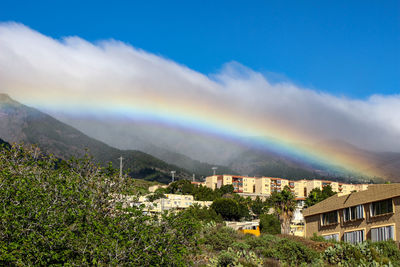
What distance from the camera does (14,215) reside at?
1919cm

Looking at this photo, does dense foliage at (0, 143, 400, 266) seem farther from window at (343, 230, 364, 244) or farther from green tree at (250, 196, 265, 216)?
green tree at (250, 196, 265, 216)

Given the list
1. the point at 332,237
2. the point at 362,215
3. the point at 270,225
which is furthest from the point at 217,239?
the point at 270,225

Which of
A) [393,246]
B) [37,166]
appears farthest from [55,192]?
[393,246]

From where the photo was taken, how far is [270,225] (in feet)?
287

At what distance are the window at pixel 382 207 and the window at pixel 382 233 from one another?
1441mm

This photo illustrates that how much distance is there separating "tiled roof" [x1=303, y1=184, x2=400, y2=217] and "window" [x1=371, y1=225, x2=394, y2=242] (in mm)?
2696

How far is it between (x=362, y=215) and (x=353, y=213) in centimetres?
160

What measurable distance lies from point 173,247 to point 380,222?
29.3 metres

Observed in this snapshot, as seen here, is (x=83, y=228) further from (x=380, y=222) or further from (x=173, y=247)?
(x=380, y=222)

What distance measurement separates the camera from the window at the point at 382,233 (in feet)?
133

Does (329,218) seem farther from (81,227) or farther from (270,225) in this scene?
(81,227)

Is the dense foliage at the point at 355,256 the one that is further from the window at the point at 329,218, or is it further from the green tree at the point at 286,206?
the green tree at the point at 286,206

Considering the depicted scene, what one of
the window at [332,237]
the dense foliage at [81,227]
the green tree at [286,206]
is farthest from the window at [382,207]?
the green tree at [286,206]

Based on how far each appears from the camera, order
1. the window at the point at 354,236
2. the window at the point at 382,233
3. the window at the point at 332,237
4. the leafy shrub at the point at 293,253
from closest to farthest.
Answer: the leafy shrub at the point at 293,253 < the window at the point at 382,233 < the window at the point at 354,236 < the window at the point at 332,237
